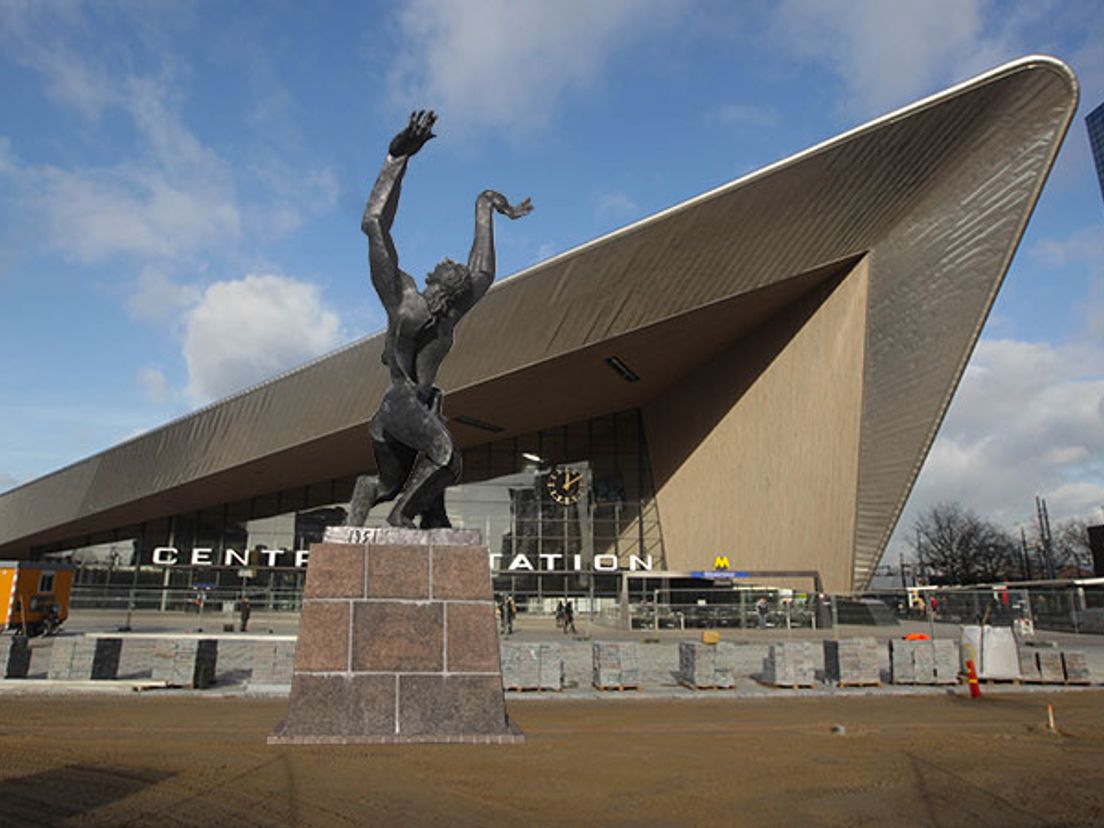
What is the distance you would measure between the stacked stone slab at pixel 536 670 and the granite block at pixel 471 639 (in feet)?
14.7

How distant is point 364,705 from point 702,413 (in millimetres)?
26023

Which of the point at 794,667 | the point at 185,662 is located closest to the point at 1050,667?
the point at 794,667

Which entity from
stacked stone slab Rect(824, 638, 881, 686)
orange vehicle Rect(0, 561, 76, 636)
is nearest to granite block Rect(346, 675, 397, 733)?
stacked stone slab Rect(824, 638, 881, 686)

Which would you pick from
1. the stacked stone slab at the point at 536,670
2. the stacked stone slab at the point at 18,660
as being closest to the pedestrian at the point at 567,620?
the stacked stone slab at the point at 536,670

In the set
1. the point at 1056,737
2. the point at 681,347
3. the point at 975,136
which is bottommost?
the point at 1056,737

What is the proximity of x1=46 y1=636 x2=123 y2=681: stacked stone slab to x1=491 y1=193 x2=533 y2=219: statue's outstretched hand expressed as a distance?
7.95m

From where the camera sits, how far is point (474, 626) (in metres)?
6.26

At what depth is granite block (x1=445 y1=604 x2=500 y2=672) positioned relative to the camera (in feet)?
19.9

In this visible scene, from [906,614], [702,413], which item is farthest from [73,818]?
[906,614]

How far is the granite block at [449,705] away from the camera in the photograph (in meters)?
5.87

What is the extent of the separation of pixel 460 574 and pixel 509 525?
28.5m

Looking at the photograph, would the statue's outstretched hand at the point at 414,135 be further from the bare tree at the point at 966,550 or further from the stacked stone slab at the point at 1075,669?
the bare tree at the point at 966,550

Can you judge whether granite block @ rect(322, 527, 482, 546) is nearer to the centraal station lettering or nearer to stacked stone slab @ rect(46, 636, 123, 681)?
stacked stone slab @ rect(46, 636, 123, 681)

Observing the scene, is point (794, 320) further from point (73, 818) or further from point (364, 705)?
point (73, 818)
